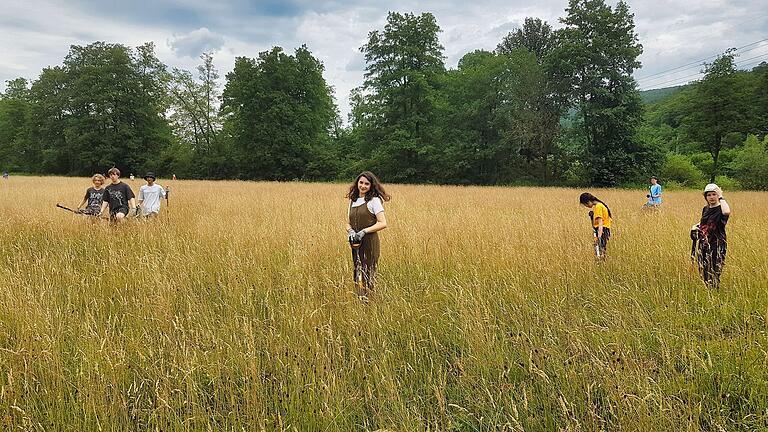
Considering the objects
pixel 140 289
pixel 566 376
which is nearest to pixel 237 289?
pixel 140 289

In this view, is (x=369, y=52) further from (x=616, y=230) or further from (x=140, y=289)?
(x=140, y=289)

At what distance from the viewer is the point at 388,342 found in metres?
3.23

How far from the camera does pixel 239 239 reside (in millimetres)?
6766

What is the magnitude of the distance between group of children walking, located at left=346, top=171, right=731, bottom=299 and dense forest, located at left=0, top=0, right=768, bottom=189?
1067 inches

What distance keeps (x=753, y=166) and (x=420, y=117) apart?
2414cm

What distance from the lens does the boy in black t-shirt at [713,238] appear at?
4320 mm

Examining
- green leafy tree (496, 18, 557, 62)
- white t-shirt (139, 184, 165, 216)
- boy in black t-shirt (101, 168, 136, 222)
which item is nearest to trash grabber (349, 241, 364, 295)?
boy in black t-shirt (101, 168, 136, 222)

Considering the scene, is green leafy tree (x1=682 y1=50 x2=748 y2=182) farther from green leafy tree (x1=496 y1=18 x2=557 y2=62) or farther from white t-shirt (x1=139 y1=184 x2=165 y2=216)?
white t-shirt (x1=139 y1=184 x2=165 y2=216)

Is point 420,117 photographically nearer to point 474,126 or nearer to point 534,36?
point 474,126

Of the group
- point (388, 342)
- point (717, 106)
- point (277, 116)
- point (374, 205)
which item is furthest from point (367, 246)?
point (717, 106)

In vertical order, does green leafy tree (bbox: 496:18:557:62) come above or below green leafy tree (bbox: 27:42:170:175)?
above

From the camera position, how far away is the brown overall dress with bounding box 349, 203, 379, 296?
164 inches

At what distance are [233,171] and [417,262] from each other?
38509 millimetres

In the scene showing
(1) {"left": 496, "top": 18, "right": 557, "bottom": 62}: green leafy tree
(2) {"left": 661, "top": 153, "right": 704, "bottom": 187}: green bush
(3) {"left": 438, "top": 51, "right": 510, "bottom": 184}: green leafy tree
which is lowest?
(2) {"left": 661, "top": 153, "right": 704, "bottom": 187}: green bush
